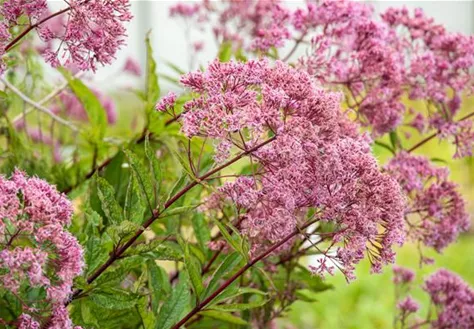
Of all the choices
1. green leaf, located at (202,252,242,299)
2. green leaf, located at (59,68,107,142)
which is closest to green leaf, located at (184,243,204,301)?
green leaf, located at (202,252,242,299)

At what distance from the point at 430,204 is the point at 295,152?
0.37 meters

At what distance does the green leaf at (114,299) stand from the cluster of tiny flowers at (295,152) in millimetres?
128

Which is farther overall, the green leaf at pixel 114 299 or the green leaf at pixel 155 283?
the green leaf at pixel 155 283

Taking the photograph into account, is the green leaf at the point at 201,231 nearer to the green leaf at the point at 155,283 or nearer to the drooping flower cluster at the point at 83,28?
the green leaf at the point at 155,283

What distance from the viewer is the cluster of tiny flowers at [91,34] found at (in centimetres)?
67

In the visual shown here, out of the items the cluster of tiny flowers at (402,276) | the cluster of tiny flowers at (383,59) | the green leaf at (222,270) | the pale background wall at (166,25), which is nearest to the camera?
the green leaf at (222,270)

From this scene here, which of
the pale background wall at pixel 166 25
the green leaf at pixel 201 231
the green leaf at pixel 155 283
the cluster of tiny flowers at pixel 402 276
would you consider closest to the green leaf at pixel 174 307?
the green leaf at pixel 155 283

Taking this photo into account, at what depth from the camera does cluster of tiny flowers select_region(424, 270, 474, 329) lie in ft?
3.36

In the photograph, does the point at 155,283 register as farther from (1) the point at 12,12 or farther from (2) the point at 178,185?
(1) the point at 12,12

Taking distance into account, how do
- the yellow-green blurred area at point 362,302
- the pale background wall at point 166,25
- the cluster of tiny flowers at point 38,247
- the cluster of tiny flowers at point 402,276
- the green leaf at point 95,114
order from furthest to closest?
the pale background wall at point 166,25, the yellow-green blurred area at point 362,302, the cluster of tiny flowers at point 402,276, the green leaf at point 95,114, the cluster of tiny flowers at point 38,247

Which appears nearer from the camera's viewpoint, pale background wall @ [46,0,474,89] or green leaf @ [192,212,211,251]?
green leaf @ [192,212,211,251]

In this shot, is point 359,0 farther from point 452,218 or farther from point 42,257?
point 42,257

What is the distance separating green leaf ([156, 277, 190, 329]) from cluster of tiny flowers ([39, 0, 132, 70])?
253 millimetres

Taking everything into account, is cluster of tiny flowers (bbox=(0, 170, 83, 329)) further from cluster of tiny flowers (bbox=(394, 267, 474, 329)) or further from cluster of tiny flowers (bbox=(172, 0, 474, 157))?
cluster of tiny flowers (bbox=(394, 267, 474, 329))
